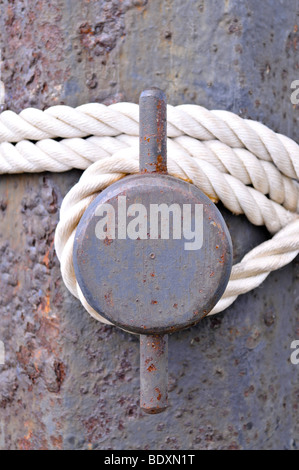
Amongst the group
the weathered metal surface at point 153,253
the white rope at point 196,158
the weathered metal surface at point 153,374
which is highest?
the white rope at point 196,158

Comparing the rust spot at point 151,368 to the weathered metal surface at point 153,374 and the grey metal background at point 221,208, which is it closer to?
the weathered metal surface at point 153,374

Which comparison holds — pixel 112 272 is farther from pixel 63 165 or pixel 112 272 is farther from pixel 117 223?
pixel 63 165

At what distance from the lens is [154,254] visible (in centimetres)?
47

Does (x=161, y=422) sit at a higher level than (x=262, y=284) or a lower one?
lower

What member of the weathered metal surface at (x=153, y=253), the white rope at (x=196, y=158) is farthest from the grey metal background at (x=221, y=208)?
the weathered metal surface at (x=153, y=253)

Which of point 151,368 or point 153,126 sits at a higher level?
point 153,126

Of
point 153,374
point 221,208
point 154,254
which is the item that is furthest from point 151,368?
point 221,208

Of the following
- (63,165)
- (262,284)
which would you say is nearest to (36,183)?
(63,165)

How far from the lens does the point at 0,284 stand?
2.26ft

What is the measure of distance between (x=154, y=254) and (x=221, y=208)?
16cm

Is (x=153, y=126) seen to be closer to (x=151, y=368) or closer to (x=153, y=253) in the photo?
(x=153, y=253)

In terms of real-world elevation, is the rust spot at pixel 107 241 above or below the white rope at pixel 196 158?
below

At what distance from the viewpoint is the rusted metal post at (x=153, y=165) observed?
46 centimetres
